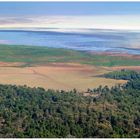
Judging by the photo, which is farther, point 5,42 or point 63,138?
point 5,42

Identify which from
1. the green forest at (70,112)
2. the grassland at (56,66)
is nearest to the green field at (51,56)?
the grassland at (56,66)

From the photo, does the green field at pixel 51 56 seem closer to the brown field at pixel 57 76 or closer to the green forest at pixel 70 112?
the brown field at pixel 57 76

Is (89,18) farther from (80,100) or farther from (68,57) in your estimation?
(80,100)

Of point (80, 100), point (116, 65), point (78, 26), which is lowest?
point (80, 100)

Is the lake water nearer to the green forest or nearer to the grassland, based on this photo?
the grassland

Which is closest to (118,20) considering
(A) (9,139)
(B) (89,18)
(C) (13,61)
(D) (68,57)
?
(B) (89,18)

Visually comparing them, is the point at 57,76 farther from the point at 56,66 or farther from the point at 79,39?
the point at 79,39

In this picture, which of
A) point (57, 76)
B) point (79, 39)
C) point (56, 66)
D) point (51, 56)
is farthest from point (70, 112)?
point (79, 39)

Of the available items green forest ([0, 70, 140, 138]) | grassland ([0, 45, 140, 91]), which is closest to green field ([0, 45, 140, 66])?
grassland ([0, 45, 140, 91])
